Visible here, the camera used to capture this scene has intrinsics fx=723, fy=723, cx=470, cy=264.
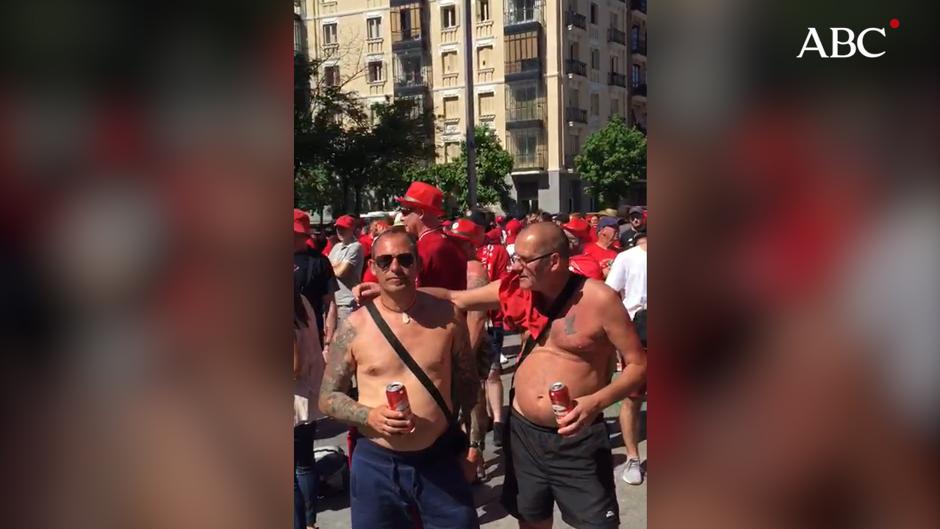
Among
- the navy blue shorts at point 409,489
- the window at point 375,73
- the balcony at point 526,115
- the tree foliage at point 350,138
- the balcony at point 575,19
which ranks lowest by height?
the navy blue shorts at point 409,489

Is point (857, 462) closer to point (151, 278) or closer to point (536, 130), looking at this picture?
point (151, 278)

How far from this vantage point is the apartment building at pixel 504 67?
43125mm

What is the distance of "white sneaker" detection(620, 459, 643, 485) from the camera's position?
5.02 metres

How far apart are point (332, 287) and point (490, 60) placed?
40395 mm

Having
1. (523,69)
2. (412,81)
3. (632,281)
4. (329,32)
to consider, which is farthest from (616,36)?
(632,281)

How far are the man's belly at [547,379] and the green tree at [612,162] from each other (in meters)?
37.5

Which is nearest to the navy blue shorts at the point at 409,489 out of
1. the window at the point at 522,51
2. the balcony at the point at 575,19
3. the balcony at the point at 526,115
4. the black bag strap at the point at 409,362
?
the black bag strap at the point at 409,362

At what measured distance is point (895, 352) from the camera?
3.86 ft

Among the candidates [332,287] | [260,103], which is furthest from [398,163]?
[260,103]

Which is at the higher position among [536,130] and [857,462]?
[536,130]

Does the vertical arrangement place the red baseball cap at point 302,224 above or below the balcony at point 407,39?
below

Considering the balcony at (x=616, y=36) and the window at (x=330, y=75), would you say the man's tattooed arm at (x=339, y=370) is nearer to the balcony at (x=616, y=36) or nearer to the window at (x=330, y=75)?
the window at (x=330, y=75)

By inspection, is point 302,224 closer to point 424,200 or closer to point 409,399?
point 424,200

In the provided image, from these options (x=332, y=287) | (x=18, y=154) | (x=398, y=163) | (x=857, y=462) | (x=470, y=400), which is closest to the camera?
(x=18, y=154)
